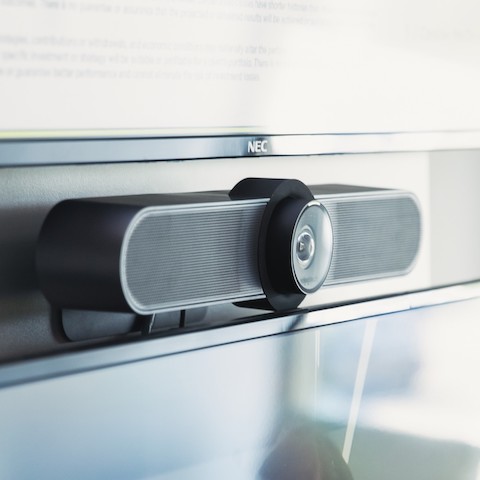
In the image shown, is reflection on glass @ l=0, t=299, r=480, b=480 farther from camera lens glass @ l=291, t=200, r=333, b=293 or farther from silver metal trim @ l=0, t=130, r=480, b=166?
silver metal trim @ l=0, t=130, r=480, b=166

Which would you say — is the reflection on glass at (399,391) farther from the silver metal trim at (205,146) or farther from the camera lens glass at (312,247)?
the silver metal trim at (205,146)

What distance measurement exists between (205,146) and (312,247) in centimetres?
22

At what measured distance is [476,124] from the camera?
6.93ft

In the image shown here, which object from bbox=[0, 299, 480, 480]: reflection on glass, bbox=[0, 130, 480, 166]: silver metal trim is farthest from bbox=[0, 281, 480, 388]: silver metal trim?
bbox=[0, 130, 480, 166]: silver metal trim

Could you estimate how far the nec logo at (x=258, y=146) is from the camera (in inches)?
65.0

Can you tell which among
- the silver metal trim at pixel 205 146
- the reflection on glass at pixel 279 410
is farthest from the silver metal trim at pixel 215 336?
the silver metal trim at pixel 205 146

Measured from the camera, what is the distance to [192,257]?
140 centimetres

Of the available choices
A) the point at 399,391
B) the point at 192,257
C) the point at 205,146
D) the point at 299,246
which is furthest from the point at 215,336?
the point at 399,391

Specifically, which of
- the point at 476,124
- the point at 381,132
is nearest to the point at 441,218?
the point at 476,124

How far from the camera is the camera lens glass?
153 centimetres

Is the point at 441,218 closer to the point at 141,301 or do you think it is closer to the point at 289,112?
the point at 289,112

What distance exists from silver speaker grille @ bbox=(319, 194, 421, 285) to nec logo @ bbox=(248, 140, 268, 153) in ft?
0.47

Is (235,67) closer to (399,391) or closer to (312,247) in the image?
(312,247)

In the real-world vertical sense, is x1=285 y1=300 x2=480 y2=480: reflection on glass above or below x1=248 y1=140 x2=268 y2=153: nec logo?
below
